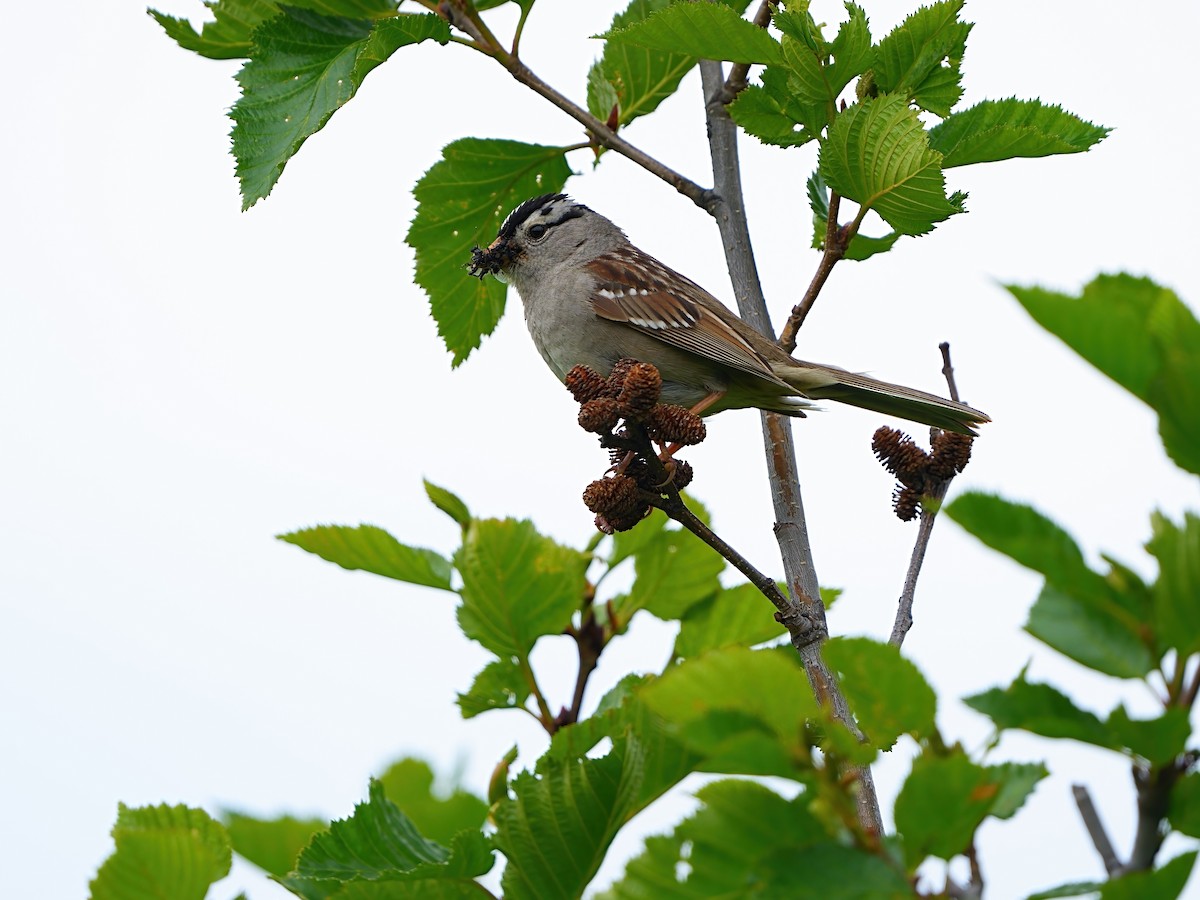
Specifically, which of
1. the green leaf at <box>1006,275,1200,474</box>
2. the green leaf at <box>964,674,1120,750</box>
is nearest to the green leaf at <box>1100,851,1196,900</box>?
the green leaf at <box>964,674,1120,750</box>

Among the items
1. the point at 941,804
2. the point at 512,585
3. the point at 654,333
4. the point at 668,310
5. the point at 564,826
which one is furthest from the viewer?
the point at 668,310

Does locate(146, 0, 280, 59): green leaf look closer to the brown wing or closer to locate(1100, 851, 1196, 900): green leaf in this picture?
the brown wing

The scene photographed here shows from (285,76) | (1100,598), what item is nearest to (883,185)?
(285,76)

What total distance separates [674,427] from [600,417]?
236 millimetres

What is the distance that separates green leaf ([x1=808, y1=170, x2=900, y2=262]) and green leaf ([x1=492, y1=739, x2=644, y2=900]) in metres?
1.76

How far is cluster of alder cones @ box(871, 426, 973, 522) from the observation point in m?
2.99

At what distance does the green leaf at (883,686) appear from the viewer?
1349 millimetres

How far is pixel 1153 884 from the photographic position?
46.5 inches

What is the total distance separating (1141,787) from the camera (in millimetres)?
1268

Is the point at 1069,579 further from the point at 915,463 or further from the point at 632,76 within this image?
the point at 632,76

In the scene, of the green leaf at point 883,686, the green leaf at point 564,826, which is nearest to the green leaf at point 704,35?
the green leaf at point 564,826

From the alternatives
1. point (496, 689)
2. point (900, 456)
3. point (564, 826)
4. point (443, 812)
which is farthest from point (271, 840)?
point (900, 456)

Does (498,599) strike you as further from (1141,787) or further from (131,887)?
(1141,787)

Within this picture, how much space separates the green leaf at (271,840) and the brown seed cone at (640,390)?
1.19 m
